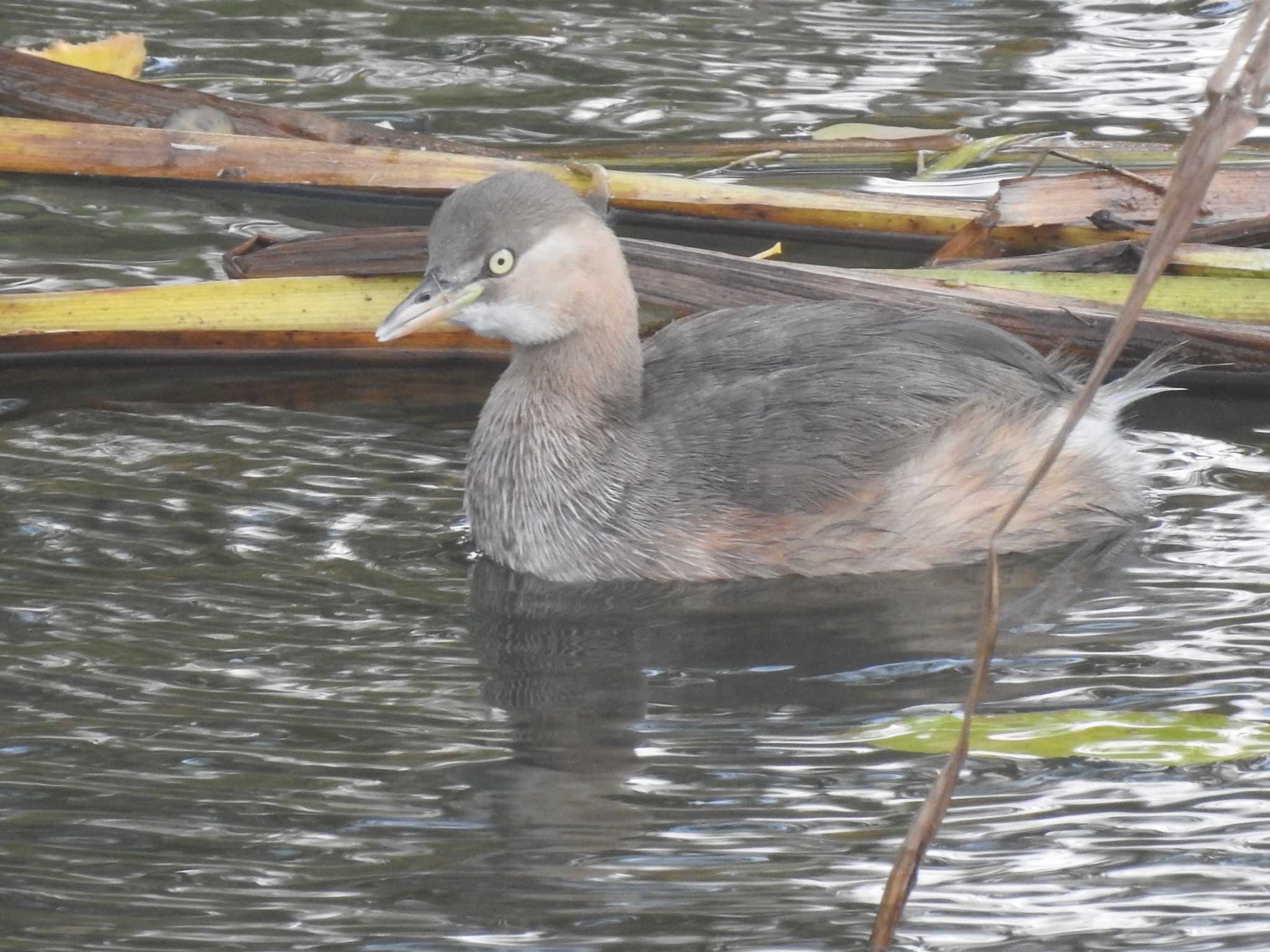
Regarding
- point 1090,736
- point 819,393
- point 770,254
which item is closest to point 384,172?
point 770,254

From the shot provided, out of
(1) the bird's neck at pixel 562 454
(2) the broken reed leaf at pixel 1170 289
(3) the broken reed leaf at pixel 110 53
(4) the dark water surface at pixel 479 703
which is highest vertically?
(3) the broken reed leaf at pixel 110 53

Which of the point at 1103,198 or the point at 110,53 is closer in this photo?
the point at 1103,198

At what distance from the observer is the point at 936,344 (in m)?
5.16

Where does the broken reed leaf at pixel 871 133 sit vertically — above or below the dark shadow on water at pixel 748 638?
above

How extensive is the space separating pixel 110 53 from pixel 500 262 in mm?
4027

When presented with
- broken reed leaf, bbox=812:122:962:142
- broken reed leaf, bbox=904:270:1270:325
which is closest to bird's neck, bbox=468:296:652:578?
broken reed leaf, bbox=904:270:1270:325

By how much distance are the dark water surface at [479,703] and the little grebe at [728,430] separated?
12 cm

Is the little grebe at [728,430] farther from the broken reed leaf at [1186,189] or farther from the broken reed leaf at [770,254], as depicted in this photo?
the broken reed leaf at [1186,189]

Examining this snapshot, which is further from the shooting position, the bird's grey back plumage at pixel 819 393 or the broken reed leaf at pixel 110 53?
the broken reed leaf at pixel 110 53

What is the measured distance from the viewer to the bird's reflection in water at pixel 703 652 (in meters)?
4.05

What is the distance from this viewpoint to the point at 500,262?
16.5 ft

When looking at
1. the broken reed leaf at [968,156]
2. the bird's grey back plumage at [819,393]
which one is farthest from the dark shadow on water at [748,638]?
the broken reed leaf at [968,156]

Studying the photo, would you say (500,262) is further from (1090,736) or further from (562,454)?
(1090,736)

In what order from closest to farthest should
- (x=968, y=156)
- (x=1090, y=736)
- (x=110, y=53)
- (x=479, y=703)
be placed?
(x=1090, y=736), (x=479, y=703), (x=968, y=156), (x=110, y=53)
